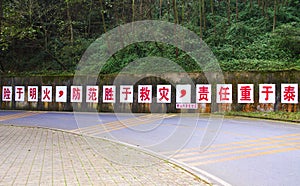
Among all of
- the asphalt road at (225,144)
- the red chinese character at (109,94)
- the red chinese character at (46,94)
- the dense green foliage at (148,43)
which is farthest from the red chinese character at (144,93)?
the red chinese character at (46,94)

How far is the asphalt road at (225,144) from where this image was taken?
5.84 meters

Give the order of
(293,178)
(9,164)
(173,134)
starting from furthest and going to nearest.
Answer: (173,134) < (9,164) < (293,178)

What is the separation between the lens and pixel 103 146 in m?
8.14

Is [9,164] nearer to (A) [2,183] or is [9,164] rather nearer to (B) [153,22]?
(A) [2,183]

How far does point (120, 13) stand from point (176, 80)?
11.6 meters

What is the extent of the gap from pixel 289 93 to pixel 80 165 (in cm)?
1115

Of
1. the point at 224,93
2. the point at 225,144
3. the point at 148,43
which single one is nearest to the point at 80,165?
the point at 225,144

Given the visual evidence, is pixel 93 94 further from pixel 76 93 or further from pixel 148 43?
pixel 148 43

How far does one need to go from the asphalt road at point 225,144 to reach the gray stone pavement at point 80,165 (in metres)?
0.41

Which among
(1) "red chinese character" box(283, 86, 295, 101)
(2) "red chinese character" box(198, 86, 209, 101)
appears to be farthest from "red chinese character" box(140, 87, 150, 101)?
A: (1) "red chinese character" box(283, 86, 295, 101)

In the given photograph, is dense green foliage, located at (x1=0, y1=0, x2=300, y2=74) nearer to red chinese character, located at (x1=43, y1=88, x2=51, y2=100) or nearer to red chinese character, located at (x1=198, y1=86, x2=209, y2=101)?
red chinese character, located at (x1=198, y1=86, x2=209, y2=101)

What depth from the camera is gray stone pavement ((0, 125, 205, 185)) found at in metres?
5.15

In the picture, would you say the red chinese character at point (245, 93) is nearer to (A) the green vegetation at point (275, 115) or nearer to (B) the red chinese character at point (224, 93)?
(B) the red chinese character at point (224, 93)

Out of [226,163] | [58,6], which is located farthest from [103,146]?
[58,6]
